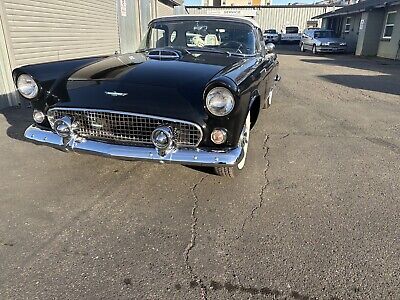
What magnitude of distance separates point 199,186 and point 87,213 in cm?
112

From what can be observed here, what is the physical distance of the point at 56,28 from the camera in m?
7.32

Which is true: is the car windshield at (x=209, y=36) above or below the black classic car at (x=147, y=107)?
above

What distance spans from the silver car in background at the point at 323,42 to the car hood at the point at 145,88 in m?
19.1

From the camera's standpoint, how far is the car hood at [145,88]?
104 inches

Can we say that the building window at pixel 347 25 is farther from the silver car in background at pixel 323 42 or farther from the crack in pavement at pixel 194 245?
the crack in pavement at pixel 194 245

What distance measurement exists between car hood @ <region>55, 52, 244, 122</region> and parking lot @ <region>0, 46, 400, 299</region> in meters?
0.88

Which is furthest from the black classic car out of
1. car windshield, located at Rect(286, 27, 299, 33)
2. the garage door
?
car windshield, located at Rect(286, 27, 299, 33)

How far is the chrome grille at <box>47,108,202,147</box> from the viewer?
2672 mm

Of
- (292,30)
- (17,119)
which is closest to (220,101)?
A: (17,119)

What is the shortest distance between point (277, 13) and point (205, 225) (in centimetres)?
3850

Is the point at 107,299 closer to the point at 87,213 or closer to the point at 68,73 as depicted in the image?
the point at 87,213

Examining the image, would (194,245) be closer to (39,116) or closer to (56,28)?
(39,116)

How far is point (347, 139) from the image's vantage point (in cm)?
464

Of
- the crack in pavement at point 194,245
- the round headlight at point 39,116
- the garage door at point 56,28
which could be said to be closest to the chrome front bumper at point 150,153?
the round headlight at point 39,116
